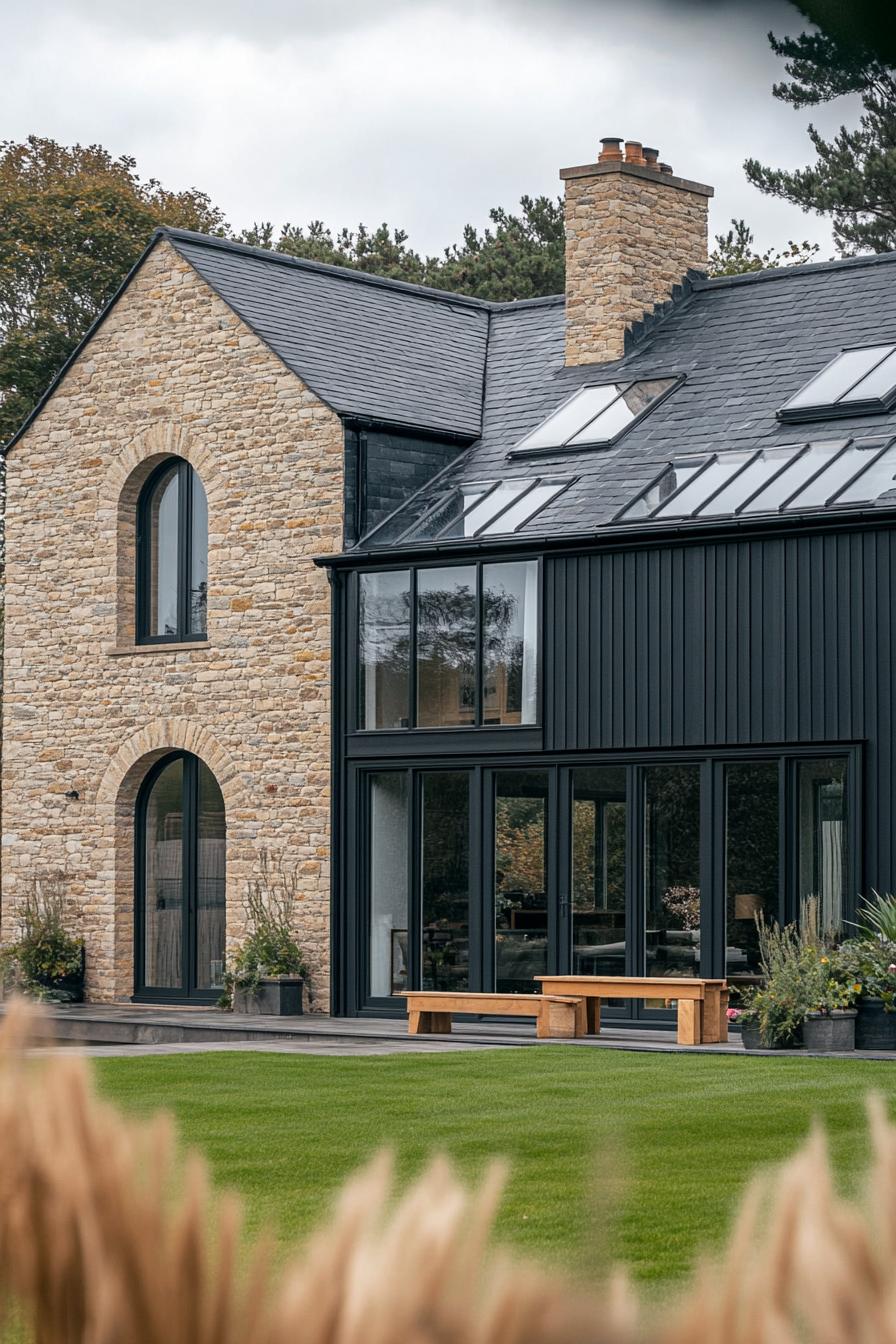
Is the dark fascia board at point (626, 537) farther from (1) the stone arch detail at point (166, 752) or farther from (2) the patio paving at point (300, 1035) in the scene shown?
(2) the patio paving at point (300, 1035)

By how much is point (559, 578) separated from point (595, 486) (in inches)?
51.1

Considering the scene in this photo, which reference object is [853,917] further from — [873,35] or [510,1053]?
[873,35]

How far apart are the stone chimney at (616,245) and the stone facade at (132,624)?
368 centimetres

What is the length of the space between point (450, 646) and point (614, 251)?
18.6 feet

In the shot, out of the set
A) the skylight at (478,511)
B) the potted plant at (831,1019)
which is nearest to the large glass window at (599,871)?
the skylight at (478,511)

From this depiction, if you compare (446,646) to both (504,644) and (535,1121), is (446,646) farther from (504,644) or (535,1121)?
(535,1121)

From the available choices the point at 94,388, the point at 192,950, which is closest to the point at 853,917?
the point at 192,950

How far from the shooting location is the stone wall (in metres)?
23.2

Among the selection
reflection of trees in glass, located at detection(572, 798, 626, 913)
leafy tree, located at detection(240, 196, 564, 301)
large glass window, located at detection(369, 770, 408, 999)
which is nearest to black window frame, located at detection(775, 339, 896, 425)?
reflection of trees in glass, located at detection(572, 798, 626, 913)

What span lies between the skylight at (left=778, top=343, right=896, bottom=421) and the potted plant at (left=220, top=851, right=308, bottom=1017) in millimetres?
6915

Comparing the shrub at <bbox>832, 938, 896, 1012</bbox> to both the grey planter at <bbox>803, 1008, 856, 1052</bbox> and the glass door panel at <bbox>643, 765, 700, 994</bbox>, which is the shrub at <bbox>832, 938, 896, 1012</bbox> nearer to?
the grey planter at <bbox>803, 1008, 856, 1052</bbox>

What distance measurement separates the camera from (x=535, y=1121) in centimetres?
1078

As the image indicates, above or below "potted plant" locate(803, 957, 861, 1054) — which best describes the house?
above

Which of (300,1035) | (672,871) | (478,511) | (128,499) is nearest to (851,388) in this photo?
(478,511)
